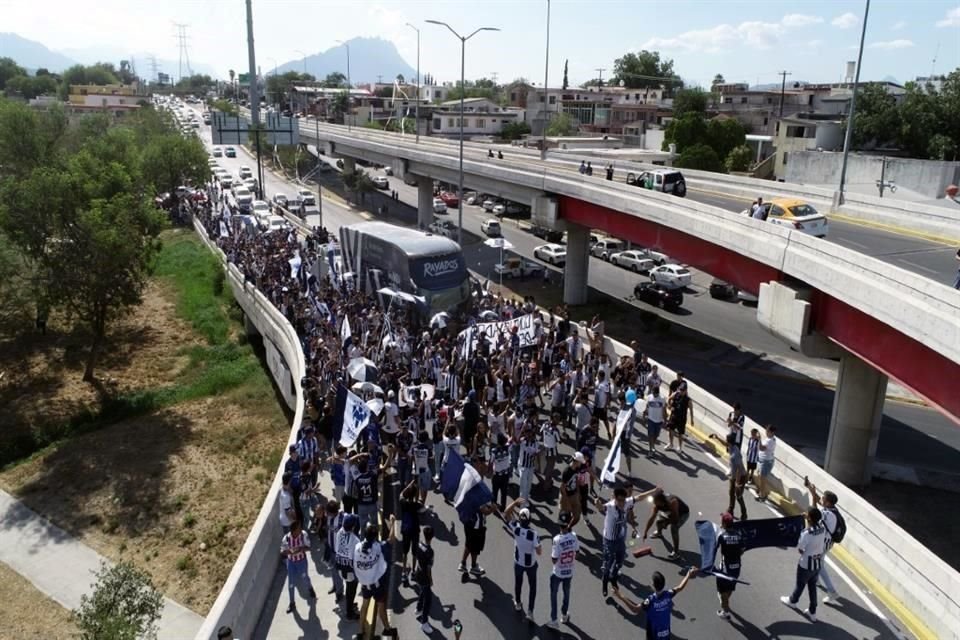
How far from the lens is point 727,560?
34.6 feet

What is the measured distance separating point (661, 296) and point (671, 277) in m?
2.32

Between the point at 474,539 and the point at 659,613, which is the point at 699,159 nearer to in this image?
the point at 474,539

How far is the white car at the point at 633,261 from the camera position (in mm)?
44906

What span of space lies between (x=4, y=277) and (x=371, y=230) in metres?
13.7

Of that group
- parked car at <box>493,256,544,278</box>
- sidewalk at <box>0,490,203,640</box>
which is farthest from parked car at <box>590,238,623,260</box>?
sidewalk at <box>0,490,203,640</box>

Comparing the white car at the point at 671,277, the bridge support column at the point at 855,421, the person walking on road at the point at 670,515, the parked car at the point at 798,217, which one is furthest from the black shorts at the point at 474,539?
the white car at the point at 671,277

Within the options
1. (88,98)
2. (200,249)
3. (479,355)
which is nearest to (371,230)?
(479,355)

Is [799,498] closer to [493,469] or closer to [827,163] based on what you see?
[493,469]

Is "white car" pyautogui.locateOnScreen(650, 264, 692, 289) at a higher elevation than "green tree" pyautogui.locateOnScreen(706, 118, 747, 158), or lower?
lower

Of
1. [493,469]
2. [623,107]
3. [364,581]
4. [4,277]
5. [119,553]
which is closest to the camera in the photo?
[364,581]

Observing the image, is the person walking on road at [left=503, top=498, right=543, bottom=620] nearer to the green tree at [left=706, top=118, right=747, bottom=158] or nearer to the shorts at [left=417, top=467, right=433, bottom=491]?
the shorts at [left=417, top=467, right=433, bottom=491]

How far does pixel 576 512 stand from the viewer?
38.3ft

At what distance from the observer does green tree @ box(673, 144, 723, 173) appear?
199ft

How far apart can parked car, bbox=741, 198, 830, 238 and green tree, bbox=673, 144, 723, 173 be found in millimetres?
39191
